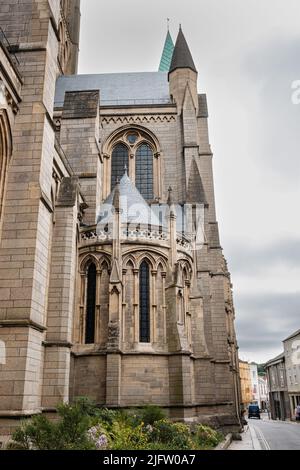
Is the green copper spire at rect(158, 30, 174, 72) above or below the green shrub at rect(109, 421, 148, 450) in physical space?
above

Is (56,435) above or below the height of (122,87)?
below

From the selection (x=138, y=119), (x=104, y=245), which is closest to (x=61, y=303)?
(x=104, y=245)

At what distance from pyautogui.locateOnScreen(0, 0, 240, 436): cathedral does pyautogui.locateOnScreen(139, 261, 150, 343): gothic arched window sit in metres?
0.05

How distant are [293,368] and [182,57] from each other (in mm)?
38463

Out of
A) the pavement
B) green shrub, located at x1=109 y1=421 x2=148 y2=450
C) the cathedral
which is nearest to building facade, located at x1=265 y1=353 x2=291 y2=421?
the pavement

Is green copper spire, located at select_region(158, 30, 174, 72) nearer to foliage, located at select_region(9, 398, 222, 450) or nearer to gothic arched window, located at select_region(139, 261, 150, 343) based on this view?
gothic arched window, located at select_region(139, 261, 150, 343)

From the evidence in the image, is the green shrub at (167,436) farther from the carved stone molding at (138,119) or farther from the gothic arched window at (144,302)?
the carved stone molding at (138,119)

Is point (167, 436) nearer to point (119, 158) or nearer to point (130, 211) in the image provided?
point (130, 211)

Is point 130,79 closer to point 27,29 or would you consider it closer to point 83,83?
point 83,83

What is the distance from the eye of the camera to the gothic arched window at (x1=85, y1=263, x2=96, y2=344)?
19047 millimetres

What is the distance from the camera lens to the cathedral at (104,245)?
1164 centimetres

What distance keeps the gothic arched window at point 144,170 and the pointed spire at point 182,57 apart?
6298mm

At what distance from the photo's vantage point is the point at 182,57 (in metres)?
31.1
